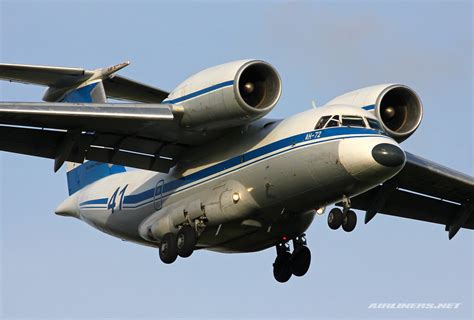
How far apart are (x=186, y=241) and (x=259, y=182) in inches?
60.8

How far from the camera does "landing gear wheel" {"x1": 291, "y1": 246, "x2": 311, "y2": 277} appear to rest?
1948 cm

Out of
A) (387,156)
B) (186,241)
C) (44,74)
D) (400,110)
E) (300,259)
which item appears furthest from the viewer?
(300,259)

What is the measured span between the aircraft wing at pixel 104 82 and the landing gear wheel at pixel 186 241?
246cm

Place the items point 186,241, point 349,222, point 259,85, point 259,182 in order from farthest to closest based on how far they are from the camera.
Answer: point 186,241, point 259,85, point 259,182, point 349,222

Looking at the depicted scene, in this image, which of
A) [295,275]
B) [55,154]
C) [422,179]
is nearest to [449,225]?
[422,179]

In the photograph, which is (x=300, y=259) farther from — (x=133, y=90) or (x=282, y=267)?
(x=133, y=90)

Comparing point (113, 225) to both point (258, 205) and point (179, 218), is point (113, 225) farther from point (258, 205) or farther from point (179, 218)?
point (258, 205)

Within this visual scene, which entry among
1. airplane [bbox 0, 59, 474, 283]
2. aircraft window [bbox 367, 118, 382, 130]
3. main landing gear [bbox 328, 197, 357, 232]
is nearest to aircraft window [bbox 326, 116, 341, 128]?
airplane [bbox 0, 59, 474, 283]

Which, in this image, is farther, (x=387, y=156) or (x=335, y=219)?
(x=335, y=219)

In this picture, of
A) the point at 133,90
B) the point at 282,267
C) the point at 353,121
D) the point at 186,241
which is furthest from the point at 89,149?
the point at 353,121

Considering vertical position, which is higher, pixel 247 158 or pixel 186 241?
pixel 247 158

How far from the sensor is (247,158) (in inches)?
711

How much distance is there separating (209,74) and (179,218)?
93.6 inches

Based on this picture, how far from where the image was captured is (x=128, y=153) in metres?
19.4
